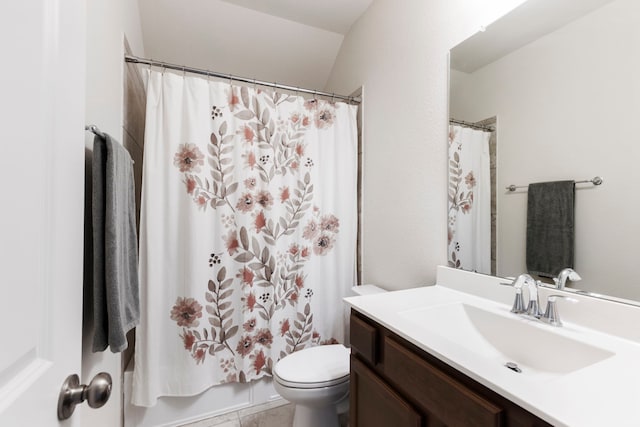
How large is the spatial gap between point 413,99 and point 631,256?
1.11 m

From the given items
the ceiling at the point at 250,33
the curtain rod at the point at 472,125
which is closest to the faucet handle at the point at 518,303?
the curtain rod at the point at 472,125

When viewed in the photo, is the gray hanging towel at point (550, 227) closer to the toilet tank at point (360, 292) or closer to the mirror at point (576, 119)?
the mirror at point (576, 119)

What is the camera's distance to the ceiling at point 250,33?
1.92 meters

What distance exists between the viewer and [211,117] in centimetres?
167

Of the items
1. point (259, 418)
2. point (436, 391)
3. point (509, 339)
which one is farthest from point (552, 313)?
point (259, 418)

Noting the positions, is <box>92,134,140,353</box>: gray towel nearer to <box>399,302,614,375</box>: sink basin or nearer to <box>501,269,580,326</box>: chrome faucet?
<box>399,302,614,375</box>: sink basin

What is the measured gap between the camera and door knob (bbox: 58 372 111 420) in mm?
477

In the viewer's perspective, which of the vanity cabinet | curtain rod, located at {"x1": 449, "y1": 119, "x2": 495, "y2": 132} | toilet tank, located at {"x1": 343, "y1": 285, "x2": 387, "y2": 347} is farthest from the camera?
toilet tank, located at {"x1": 343, "y1": 285, "x2": 387, "y2": 347}

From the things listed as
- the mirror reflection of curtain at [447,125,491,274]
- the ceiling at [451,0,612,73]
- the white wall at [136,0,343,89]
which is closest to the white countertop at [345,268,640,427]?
the mirror reflection of curtain at [447,125,491,274]

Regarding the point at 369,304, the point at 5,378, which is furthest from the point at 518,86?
the point at 5,378

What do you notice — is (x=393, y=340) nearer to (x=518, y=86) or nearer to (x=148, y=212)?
(x=518, y=86)

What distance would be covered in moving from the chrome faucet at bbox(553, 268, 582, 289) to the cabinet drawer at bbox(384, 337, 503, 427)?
22.4 inches

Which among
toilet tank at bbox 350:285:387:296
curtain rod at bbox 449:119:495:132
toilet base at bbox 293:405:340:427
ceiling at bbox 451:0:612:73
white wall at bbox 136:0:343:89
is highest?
white wall at bbox 136:0:343:89

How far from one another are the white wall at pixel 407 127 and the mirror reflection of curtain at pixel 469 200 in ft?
0.15
